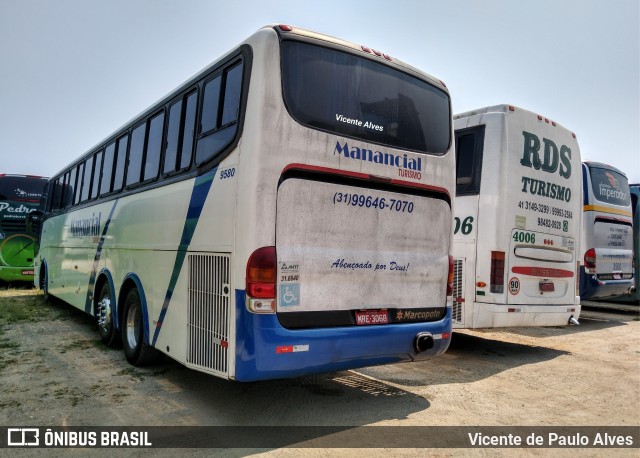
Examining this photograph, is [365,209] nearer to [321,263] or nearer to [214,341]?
[321,263]

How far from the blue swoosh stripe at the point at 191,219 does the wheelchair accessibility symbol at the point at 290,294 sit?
4.22ft

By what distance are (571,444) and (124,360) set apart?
556 centimetres

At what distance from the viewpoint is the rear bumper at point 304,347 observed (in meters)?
4.36

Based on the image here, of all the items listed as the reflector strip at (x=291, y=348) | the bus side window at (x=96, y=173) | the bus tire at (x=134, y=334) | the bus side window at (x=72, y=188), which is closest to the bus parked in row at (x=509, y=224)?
the reflector strip at (x=291, y=348)

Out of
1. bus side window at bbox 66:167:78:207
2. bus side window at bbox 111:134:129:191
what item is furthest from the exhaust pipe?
bus side window at bbox 66:167:78:207

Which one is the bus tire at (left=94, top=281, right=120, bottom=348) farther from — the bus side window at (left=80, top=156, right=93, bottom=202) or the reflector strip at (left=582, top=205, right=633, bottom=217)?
the reflector strip at (left=582, top=205, right=633, bottom=217)

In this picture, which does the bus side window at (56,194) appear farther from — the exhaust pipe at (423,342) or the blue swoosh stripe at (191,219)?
the exhaust pipe at (423,342)

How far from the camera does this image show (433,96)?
5980mm

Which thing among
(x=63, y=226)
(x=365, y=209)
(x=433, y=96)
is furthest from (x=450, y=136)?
(x=63, y=226)

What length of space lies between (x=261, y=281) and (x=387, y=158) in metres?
1.87

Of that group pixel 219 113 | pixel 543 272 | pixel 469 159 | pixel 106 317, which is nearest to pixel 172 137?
pixel 219 113

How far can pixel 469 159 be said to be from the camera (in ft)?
25.4

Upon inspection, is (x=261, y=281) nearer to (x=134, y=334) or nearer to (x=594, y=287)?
(x=134, y=334)

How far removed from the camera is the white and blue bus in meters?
4.47
